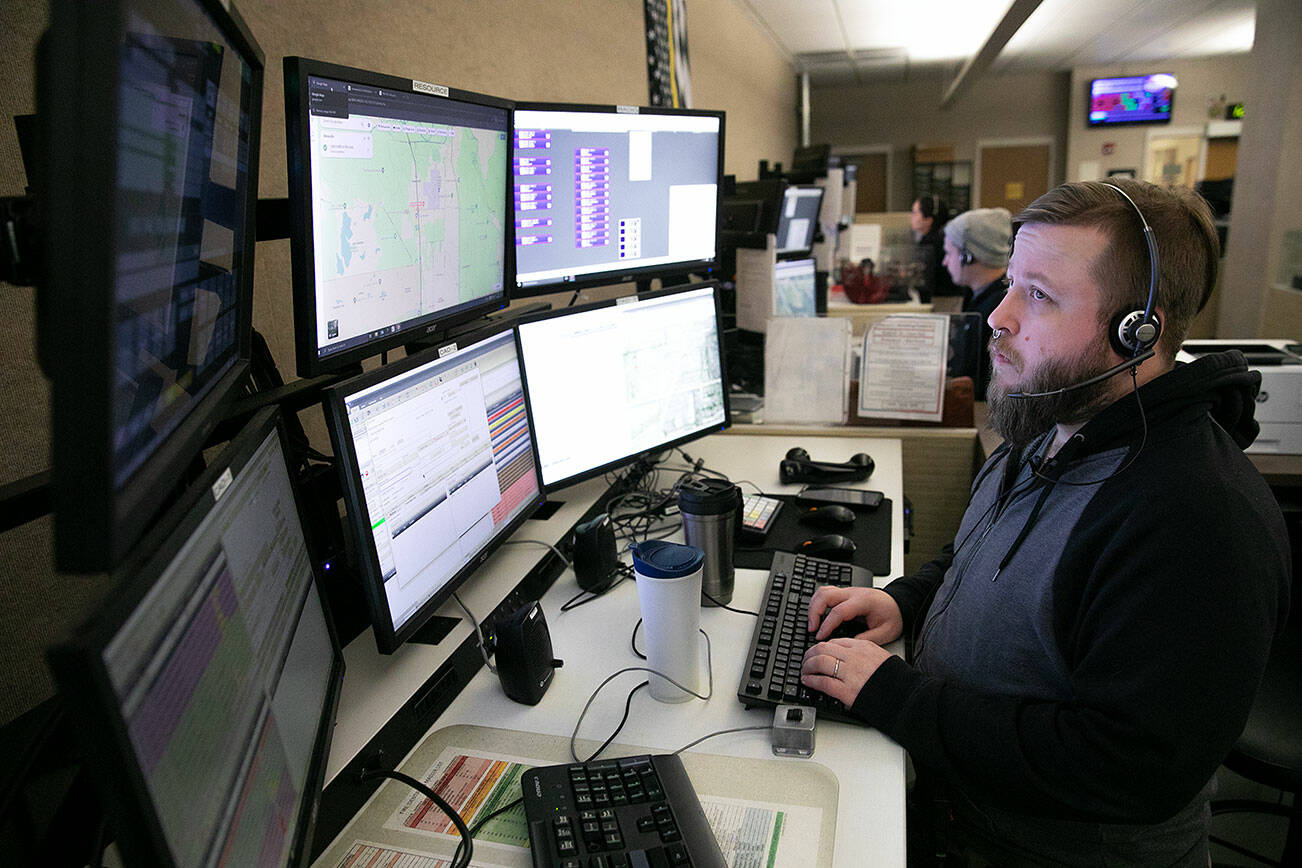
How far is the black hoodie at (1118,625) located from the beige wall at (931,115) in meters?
9.56

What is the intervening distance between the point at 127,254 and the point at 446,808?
67cm

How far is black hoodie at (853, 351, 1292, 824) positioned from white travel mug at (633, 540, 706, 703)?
0.22 m

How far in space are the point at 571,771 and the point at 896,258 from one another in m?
6.38

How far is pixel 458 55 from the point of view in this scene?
197cm

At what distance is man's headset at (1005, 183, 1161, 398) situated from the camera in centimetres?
100

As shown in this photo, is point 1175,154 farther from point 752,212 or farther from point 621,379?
point 621,379

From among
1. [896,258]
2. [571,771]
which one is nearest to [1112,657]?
[571,771]

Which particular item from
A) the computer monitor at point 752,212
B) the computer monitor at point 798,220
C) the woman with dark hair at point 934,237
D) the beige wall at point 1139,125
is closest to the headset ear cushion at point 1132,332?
the computer monitor at point 752,212

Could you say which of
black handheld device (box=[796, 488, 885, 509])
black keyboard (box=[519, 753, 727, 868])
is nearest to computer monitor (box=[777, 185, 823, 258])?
black handheld device (box=[796, 488, 885, 509])

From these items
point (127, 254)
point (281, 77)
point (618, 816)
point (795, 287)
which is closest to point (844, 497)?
point (618, 816)

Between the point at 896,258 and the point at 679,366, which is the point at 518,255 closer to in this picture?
the point at 679,366

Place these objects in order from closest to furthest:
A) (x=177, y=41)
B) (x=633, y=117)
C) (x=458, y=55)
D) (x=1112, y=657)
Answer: (x=177, y=41)
(x=1112, y=657)
(x=633, y=117)
(x=458, y=55)

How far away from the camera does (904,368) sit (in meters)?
2.21

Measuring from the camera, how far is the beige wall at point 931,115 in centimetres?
941
